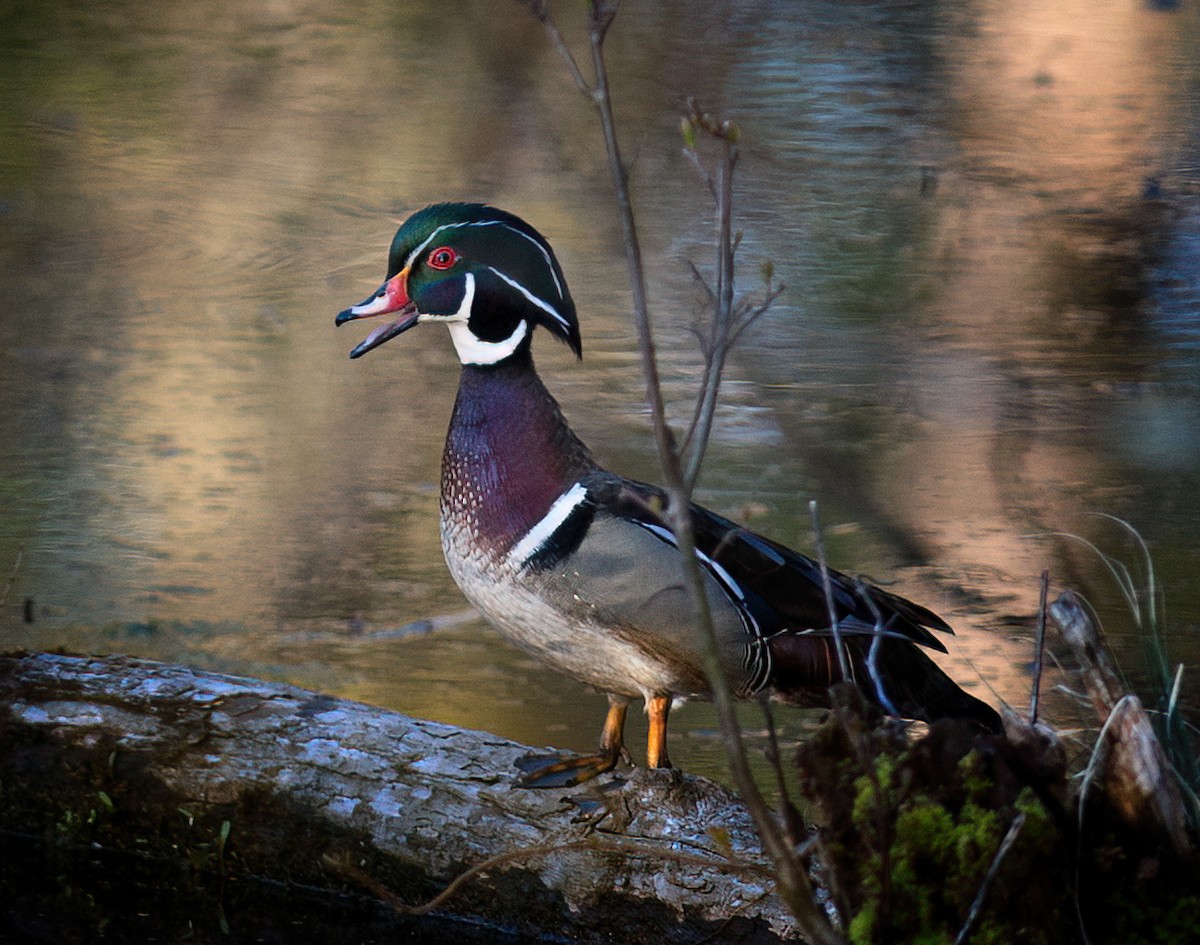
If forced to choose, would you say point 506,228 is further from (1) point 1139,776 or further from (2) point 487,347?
(1) point 1139,776

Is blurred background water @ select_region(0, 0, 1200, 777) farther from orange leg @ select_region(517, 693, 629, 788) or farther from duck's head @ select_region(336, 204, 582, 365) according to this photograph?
duck's head @ select_region(336, 204, 582, 365)

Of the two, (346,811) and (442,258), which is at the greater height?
(442,258)

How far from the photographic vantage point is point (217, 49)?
9633mm

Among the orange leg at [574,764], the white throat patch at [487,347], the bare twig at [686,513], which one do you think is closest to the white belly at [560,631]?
the orange leg at [574,764]

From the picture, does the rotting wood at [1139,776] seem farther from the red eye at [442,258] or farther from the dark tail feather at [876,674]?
the red eye at [442,258]

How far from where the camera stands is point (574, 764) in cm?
290

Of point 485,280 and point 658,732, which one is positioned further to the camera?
A: point 485,280

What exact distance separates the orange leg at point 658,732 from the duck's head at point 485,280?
0.65m

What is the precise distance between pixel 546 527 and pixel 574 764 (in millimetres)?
414

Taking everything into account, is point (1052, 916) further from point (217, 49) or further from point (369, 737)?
point (217, 49)

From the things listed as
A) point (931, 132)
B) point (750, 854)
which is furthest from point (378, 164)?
point (750, 854)

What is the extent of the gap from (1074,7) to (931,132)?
2829 mm

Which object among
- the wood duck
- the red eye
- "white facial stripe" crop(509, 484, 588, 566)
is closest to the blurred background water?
the wood duck

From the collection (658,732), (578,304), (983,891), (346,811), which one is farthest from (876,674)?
(578,304)
